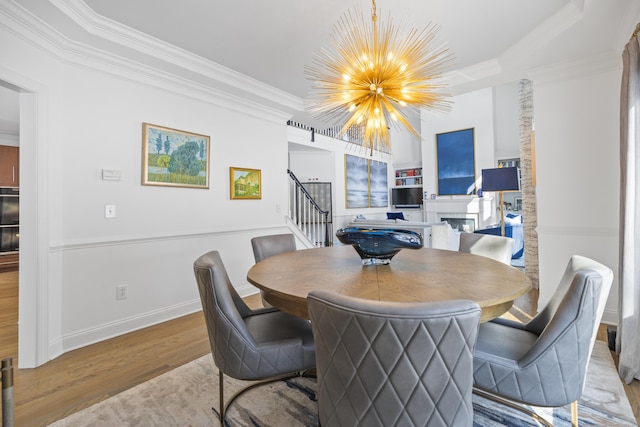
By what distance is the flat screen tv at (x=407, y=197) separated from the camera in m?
9.77

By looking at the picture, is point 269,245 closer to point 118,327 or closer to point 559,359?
point 118,327

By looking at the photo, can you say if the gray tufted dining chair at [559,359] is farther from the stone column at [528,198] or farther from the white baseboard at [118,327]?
the stone column at [528,198]

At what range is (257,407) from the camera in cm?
170

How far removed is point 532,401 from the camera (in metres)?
1.17

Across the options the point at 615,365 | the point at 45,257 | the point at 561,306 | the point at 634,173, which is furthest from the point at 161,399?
the point at 634,173

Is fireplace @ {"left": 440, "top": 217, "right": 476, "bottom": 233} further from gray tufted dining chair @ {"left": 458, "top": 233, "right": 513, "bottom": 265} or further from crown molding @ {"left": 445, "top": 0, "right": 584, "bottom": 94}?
gray tufted dining chair @ {"left": 458, "top": 233, "right": 513, "bottom": 265}

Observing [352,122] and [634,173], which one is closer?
[634,173]

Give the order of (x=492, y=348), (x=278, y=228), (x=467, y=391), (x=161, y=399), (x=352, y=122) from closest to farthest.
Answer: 1. (x=467, y=391)
2. (x=492, y=348)
3. (x=161, y=399)
4. (x=352, y=122)
5. (x=278, y=228)

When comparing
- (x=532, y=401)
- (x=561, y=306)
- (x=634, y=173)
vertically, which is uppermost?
(x=634, y=173)

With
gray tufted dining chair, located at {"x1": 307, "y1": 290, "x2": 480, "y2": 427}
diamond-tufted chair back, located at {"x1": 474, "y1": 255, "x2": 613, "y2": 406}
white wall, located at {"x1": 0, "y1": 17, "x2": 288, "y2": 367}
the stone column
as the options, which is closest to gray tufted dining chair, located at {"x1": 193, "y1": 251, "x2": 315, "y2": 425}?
gray tufted dining chair, located at {"x1": 307, "y1": 290, "x2": 480, "y2": 427}

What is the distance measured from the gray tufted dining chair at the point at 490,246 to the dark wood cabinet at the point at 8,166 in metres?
7.29

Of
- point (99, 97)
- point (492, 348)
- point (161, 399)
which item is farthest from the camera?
point (99, 97)

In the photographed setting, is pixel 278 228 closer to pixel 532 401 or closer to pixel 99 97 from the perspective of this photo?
pixel 99 97

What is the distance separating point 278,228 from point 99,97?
2.51m
